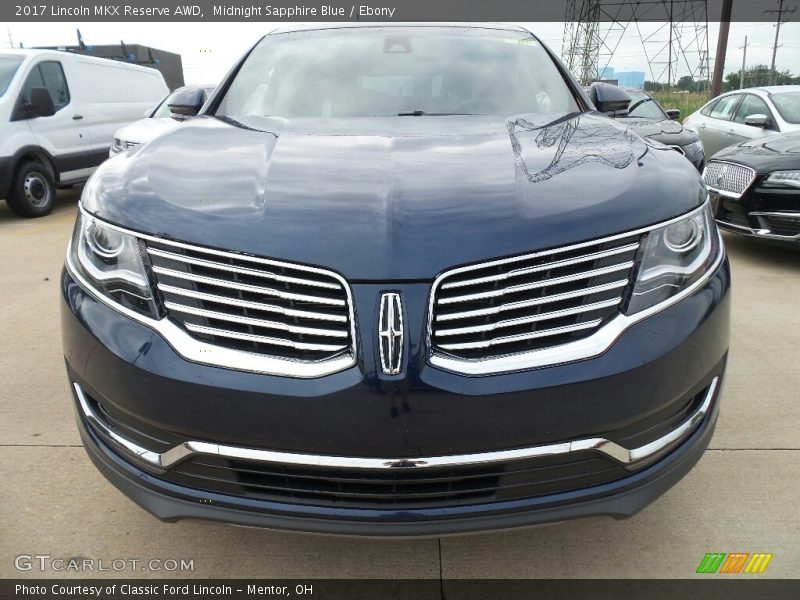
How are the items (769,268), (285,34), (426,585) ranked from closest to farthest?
(426,585), (285,34), (769,268)

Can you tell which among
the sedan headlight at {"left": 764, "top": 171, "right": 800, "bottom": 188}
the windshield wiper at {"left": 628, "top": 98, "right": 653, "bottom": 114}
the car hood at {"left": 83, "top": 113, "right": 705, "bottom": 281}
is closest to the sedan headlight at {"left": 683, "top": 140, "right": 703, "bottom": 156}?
the windshield wiper at {"left": 628, "top": 98, "right": 653, "bottom": 114}

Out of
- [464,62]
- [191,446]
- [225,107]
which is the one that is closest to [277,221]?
[191,446]

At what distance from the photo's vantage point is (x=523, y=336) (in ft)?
4.74

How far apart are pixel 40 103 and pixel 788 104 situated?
864 cm

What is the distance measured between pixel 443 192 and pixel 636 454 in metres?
0.78

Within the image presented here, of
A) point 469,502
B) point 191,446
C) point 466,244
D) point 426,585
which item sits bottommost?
point 426,585

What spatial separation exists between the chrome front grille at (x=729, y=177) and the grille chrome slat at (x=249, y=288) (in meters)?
4.72

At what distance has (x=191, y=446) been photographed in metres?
1.47

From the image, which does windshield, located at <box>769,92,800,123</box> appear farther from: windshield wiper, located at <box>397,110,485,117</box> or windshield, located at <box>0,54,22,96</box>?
windshield, located at <box>0,54,22,96</box>

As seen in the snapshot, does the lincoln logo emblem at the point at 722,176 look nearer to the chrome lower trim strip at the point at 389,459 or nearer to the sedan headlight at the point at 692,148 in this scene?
the sedan headlight at the point at 692,148

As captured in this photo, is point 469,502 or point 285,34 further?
point 285,34

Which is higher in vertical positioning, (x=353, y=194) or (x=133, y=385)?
(x=353, y=194)

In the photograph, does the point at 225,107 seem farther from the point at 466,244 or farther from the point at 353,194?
the point at 466,244

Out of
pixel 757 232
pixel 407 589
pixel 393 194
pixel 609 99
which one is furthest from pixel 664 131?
pixel 407 589
